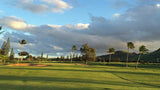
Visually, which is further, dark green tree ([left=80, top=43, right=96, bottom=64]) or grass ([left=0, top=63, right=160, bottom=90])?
dark green tree ([left=80, top=43, right=96, bottom=64])

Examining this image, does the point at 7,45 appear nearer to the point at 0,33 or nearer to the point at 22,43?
the point at 22,43

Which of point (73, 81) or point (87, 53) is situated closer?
point (73, 81)

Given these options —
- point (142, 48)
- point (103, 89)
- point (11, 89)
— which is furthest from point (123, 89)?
point (142, 48)

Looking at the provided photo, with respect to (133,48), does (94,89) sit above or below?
below

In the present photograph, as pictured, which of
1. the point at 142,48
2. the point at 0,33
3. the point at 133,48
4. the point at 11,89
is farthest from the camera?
the point at 133,48

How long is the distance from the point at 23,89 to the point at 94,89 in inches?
271

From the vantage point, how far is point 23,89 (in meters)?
14.1

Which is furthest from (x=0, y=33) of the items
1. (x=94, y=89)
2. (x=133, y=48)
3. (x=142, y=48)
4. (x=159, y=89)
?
(x=133, y=48)

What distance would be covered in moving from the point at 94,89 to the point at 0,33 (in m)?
10.0

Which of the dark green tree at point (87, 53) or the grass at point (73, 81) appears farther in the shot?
the dark green tree at point (87, 53)

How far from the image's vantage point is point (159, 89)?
16719mm

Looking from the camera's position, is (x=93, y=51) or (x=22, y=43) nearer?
(x=22, y=43)

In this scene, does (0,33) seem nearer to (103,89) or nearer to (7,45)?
(103,89)

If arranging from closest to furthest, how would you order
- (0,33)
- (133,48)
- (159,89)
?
(0,33) < (159,89) < (133,48)
